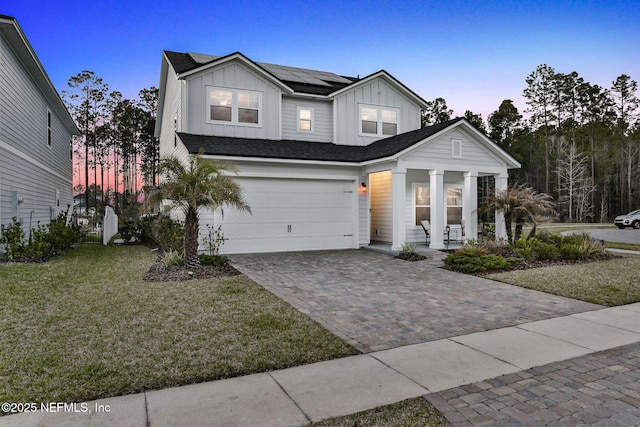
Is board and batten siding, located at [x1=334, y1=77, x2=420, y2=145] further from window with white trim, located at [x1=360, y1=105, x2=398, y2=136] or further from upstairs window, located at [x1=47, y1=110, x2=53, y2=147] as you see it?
upstairs window, located at [x1=47, y1=110, x2=53, y2=147]

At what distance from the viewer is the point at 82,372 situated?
140 inches

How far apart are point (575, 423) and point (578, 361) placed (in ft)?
4.81

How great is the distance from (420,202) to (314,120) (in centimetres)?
524

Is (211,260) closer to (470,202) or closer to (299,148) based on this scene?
(299,148)

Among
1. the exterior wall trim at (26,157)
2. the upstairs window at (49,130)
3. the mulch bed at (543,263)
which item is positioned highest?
the upstairs window at (49,130)

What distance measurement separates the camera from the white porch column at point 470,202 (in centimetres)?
1315

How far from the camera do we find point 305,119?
47.9 ft

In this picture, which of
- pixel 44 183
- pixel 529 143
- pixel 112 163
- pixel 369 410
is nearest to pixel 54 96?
pixel 44 183

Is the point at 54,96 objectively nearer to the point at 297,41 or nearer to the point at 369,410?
the point at 297,41

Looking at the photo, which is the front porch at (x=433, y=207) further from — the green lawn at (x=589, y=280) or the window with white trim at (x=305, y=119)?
the green lawn at (x=589, y=280)

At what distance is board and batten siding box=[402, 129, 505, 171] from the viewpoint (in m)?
12.2

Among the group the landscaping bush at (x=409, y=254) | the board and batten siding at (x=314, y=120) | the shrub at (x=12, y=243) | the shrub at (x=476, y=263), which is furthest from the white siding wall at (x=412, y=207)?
the shrub at (x=12, y=243)

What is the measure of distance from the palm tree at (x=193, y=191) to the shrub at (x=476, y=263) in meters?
5.56

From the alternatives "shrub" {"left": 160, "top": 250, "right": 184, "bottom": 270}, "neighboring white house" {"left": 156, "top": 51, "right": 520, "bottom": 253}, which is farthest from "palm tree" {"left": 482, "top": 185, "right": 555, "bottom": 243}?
"shrub" {"left": 160, "top": 250, "right": 184, "bottom": 270}
